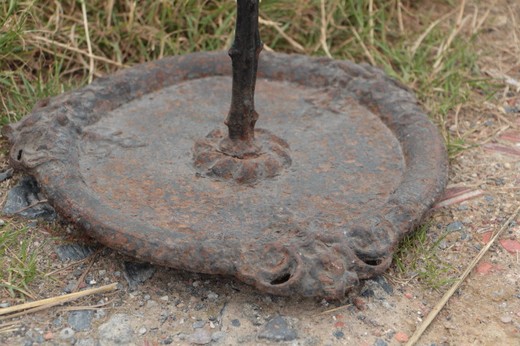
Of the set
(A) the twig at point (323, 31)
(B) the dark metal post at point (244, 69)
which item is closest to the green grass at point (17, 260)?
(B) the dark metal post at point (244, 69)

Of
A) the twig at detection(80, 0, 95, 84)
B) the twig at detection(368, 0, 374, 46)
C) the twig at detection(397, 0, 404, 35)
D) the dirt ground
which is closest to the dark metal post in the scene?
the dirt ground

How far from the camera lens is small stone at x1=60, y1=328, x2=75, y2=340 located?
175 centimetres

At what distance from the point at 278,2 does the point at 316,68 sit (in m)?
0.56

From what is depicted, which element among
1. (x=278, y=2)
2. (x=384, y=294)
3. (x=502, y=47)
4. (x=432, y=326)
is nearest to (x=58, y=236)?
(x=384, y=294)

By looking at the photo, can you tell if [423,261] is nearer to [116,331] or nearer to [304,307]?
[304,307]

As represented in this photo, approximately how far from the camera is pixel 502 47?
316 centimetres

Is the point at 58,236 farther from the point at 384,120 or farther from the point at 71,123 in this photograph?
the point at 384,120

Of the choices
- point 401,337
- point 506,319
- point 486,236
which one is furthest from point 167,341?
point 486,236

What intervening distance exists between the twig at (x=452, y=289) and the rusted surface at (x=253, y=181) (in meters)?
0.17

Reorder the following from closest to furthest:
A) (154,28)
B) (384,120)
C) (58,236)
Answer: (58,236) → (384,120) → (154,28)

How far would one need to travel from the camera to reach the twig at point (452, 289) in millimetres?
1787

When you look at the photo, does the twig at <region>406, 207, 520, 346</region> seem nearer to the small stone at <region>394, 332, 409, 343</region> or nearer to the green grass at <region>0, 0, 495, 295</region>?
the small stone at <region>394, 332, 409, 343</region>

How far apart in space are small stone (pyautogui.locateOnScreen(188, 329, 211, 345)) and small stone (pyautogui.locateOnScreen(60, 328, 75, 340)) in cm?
27

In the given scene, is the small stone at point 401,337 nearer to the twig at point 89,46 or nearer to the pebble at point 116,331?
the pebble at point 116,331
